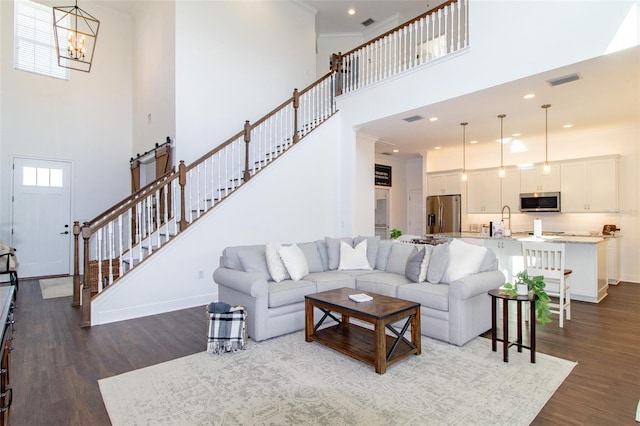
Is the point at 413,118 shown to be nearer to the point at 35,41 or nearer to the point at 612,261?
the point at 612,261

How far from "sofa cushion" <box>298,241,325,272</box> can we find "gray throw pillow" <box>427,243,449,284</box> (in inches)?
62.1

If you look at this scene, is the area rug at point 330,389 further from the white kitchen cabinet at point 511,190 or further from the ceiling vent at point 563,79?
the white kitchen cabinet at point 511,190

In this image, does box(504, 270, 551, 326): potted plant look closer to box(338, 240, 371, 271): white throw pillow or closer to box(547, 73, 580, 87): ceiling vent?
box(338, 240, 371, 271): white throw pillow

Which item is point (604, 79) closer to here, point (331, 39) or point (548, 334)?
point (548, 334)

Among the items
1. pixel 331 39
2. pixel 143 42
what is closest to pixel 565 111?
pixel 331 39

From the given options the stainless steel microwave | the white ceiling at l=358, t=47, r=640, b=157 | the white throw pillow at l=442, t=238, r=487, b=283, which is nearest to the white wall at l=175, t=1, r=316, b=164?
the white ceiling at l=358, t=47, r=640, b=157

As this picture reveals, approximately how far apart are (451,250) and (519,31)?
9.84ft

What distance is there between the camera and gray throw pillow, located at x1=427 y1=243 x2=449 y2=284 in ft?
13.1

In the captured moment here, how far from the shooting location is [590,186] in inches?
278

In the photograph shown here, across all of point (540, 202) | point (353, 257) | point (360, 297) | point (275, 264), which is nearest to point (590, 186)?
point (540, 202)

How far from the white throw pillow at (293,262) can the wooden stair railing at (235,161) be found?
1727 mm

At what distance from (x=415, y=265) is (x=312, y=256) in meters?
1.49

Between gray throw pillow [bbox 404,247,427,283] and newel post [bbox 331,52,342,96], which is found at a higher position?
newel post [bbox 331,52,342,96]

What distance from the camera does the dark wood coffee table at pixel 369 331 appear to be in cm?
291
